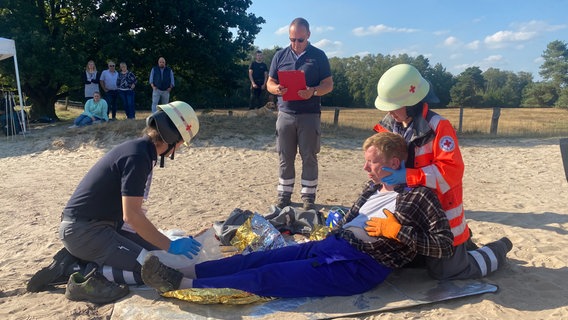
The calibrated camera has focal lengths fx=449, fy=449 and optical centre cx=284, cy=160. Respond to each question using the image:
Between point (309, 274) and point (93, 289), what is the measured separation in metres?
1.39

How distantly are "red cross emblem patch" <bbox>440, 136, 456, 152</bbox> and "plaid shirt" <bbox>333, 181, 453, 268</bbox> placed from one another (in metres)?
0.30

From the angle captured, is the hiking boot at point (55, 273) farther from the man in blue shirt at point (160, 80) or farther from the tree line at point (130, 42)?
the tree line at point (130, 42)

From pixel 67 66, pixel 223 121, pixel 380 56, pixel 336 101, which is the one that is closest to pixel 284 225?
pixel 223 121

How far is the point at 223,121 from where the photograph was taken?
→ 11805 mm

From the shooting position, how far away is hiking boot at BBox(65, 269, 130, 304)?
2.88 metres

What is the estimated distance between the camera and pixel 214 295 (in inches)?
109

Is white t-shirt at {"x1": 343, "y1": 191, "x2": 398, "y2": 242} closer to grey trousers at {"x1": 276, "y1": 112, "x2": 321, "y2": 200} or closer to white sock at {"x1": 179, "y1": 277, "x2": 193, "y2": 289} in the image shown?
white sock at {"x1": 179, "y1": 277, "x2": 193, "y2": 289}

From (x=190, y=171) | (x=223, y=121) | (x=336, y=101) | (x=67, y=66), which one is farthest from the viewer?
(x=336, y=101)

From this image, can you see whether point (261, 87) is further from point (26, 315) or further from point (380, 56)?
point (380, 56)

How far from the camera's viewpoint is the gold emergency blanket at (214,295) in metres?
2.77

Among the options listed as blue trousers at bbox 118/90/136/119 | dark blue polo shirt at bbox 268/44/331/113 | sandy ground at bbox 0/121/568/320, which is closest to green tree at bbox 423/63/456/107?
sandy ground at bbox 0/121/568/320

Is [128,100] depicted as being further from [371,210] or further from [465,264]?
[465,264]

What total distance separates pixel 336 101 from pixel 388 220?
43.1m

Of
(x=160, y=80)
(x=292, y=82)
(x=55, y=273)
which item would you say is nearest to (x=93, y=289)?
(x=55, y=273)
